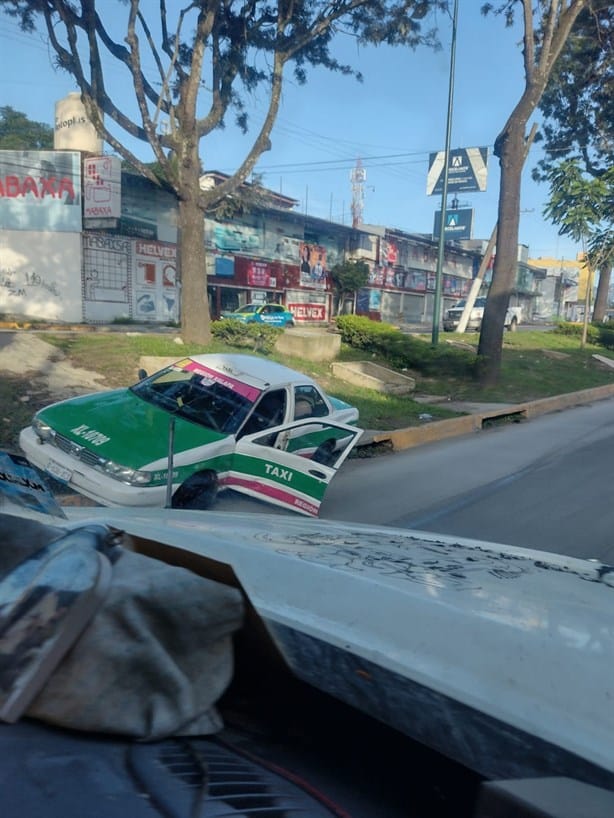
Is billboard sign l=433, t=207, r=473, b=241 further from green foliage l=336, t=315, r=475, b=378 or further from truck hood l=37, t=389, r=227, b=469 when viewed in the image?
truck hood l=37, t=389, r=227, b=469

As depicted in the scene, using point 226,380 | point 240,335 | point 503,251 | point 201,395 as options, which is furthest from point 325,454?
point 503,251

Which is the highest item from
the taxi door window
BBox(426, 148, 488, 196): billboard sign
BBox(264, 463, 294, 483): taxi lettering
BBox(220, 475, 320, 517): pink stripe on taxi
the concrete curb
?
BBox(426, 148, 488, 196): billboard sign

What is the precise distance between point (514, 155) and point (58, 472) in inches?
643

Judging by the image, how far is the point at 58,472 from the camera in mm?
6133

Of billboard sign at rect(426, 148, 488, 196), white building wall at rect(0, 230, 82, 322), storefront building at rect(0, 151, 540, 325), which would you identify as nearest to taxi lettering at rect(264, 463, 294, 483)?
billboard sign at rect(426, 148, 488, 196)

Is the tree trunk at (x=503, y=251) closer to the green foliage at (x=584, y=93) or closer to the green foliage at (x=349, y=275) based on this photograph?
the green foliage at (x=584, y=93)

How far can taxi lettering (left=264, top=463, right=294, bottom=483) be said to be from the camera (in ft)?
21.6

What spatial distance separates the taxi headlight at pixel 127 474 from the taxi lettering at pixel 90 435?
0.33 metres

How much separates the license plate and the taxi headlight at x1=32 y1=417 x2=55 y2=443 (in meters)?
0.29

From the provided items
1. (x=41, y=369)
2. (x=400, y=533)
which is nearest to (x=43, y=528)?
(x=400, y=533)

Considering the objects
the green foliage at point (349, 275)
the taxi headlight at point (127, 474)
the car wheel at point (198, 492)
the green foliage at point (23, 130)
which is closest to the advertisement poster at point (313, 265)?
the green foliage at point (349, 275)

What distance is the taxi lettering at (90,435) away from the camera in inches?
243

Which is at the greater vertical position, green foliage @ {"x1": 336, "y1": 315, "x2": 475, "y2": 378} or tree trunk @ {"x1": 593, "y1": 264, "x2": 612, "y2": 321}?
tree trunk @ {"x1": 593, "y1": 264, "x2": 612, "y2": 321}

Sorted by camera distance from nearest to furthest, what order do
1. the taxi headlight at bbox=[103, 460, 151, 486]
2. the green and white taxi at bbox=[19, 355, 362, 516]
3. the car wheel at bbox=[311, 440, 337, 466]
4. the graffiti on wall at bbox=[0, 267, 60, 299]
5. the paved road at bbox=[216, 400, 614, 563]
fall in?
the taxi headlight at bbox=[103, 460, 151, 486], the green and white taxi at bbox=[19, 355, 362, 516], the paved road at bbox=[216, 400, 614, 563], the car wheel at bbox=[311, 440, 337, 466], the graffiti on wall at bbox=[0, 267, 60, 299]
